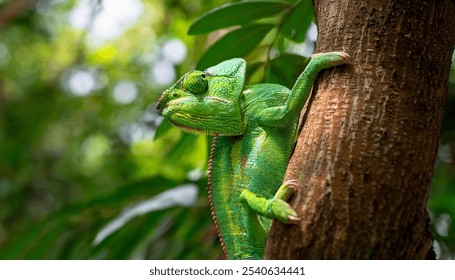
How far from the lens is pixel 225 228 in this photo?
4.66 feet

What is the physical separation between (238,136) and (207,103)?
0.11 meters

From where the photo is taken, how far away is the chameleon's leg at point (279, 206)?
100 centimetres

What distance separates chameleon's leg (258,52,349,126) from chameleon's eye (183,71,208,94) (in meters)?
0.16

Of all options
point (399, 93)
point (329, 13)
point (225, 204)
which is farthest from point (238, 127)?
point (399, 93)

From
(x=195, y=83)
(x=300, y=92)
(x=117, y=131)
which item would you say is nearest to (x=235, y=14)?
(x=195, y=83)

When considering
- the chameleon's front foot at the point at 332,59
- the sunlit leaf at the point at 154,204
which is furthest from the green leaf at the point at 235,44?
the chameleon's front foot at the point at 332,59

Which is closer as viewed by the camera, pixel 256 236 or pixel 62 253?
pixel 256 236

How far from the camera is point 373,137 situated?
1.00 metres

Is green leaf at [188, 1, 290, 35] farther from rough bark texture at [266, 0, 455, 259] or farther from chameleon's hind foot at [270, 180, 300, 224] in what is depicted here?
chameleon's hind foot at [270, 180, 300, 224]

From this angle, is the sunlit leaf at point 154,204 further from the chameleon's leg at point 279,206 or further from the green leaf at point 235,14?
the chameleon's leg at point 279,206

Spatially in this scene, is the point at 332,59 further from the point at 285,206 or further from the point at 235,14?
the point at 235,14

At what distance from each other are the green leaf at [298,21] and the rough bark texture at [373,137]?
55cm

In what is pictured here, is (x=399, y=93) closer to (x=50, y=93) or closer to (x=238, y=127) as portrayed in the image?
(x=238, y=127)

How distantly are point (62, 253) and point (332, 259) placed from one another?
149cm
